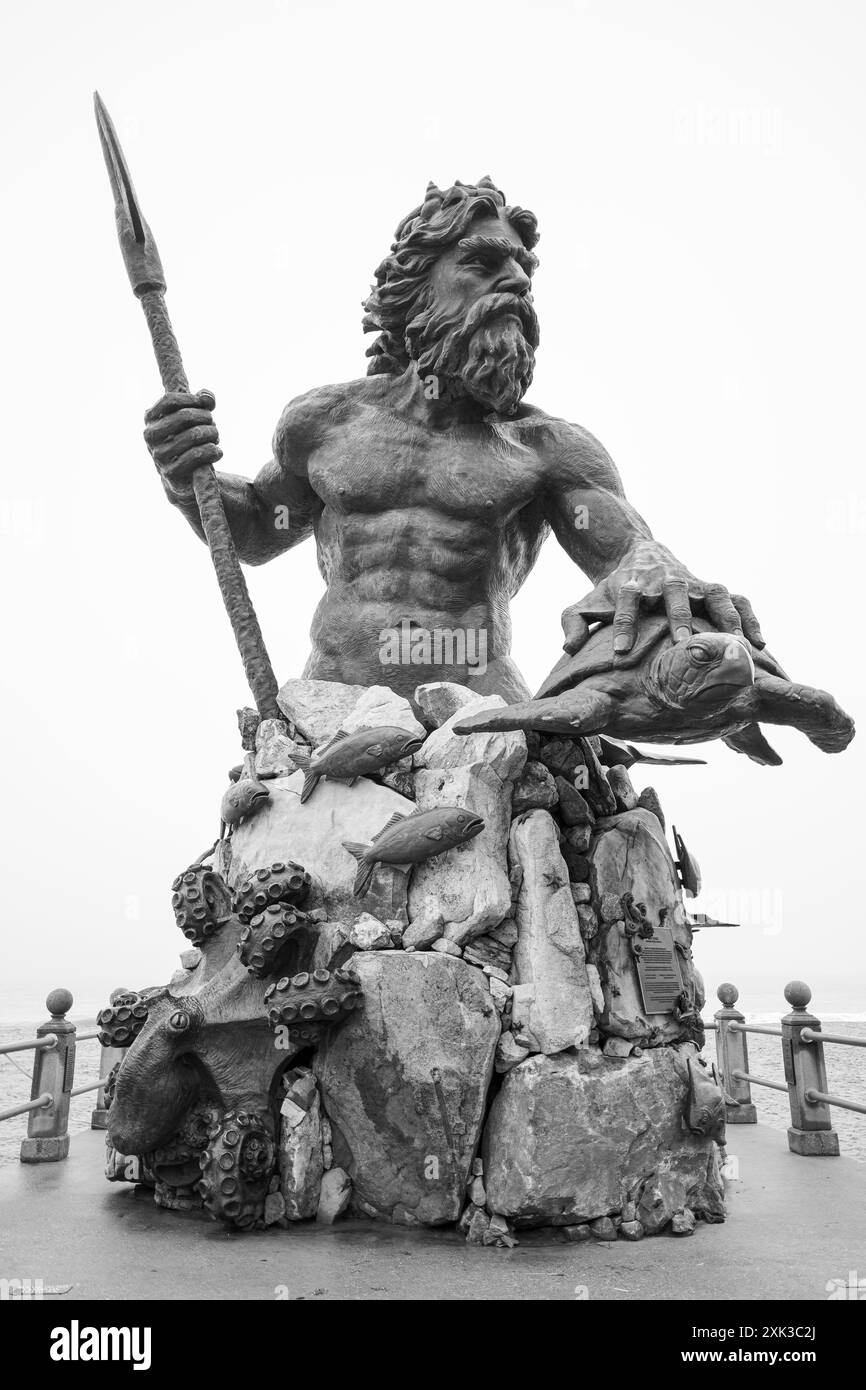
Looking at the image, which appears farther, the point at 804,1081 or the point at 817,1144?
the point at 804,1081

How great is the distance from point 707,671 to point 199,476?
2.54m

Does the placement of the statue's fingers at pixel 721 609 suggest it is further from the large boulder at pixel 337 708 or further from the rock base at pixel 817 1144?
the rock base at pixel 817 1144

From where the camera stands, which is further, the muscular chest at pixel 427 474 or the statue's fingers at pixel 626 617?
the muscular chest at pixel 427 474

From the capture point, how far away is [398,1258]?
3.07 m

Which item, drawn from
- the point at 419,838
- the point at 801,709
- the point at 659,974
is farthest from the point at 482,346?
the point at 659,974

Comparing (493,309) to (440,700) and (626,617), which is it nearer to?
(626,617)

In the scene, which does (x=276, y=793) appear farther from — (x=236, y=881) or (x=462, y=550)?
(x=462, y=550)

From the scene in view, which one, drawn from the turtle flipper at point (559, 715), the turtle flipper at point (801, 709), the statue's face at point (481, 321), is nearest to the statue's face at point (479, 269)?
the statue's face at point (481, 321)

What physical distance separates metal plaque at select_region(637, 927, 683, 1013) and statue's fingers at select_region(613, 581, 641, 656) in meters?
1.14

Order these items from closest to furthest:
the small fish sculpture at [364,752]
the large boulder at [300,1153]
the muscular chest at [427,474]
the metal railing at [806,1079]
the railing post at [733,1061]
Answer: the large boulder at [300,1153] < the small fish sculpture at [364,752] < the muscular chest at [427,474] < the metal railing at [806,1079] < the railing post at [733,1061]

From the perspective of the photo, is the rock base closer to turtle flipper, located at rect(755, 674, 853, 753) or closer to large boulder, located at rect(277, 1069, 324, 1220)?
turtle flipper, located at rect(755, 674, 853, 753)

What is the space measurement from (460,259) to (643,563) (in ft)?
5.16

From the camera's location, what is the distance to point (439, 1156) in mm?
3361

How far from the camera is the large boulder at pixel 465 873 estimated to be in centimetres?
360
